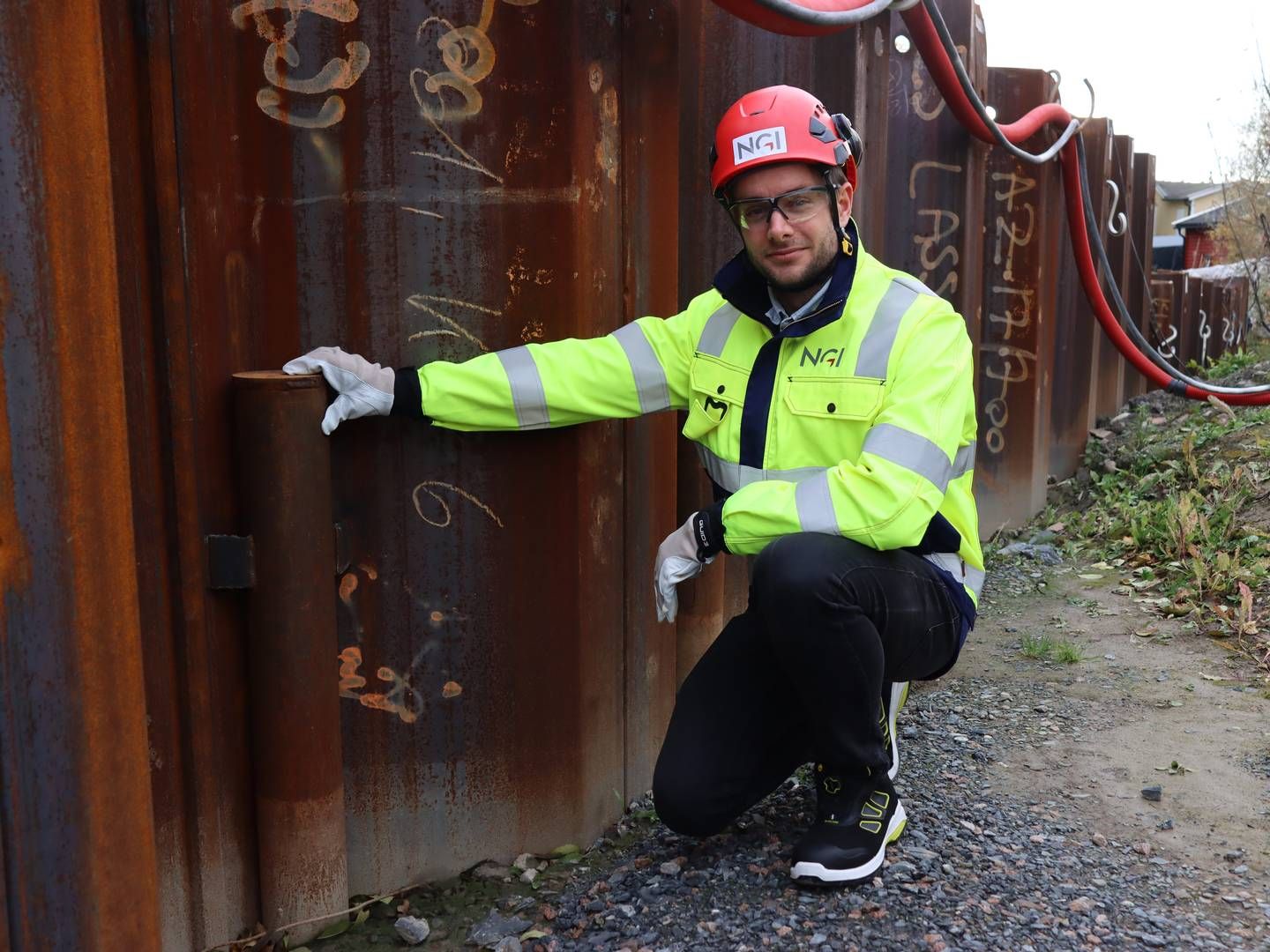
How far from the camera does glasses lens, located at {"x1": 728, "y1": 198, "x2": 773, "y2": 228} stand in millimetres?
3240

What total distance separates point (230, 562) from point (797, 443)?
4.58ft

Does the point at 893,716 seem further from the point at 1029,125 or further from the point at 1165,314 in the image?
the point at 1165,314

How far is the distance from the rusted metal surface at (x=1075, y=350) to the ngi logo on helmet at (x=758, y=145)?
17.3 ft

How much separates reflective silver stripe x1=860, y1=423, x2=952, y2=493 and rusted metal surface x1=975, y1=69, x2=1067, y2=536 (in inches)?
164

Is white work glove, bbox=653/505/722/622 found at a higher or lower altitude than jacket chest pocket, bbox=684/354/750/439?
lower

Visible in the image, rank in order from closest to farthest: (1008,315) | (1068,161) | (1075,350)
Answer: (1008,315)
(1068,161)
(1075,350)

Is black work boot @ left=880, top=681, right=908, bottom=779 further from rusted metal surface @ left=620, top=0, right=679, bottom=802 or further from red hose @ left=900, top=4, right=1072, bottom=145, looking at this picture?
red hose @ left=900, top=4, right=1072, bottom=145

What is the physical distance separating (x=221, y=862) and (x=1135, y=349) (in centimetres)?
703

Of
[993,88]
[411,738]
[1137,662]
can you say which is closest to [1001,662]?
[1137,662]

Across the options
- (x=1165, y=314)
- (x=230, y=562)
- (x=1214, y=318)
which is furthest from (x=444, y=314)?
(x=1214, y=318)

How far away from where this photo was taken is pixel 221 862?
9.91ft

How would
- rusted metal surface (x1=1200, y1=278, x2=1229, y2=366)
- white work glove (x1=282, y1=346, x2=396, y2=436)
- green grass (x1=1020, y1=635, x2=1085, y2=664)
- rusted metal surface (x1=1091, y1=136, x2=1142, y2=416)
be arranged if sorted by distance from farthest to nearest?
1. rusted metal surface (x1=1200, y1=278, x2=1229, y2=366)
2. rusted metal surface (x1=1091, y1=136, x2=1142, y2=416)
3. green grass (x1=1020, y1=635, x2=1085, y2=664)
4. white work glove (x1=282, y1=346, x2=396, y2=436)

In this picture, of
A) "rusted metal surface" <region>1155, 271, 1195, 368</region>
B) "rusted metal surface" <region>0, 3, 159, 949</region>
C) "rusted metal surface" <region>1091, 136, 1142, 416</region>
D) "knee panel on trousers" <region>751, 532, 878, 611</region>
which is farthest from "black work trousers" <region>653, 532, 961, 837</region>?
"rusted metal surface" <region>1155, 271, 1195, 368</region>

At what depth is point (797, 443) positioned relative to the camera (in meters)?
3.21
